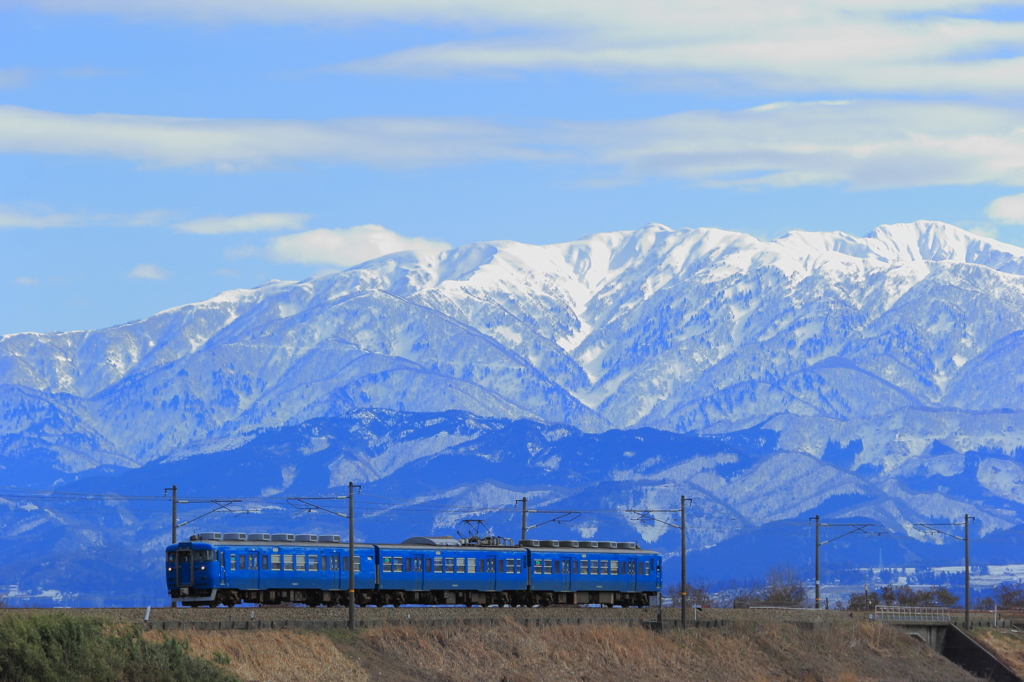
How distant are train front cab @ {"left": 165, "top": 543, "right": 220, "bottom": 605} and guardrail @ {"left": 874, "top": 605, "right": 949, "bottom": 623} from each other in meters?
54.3

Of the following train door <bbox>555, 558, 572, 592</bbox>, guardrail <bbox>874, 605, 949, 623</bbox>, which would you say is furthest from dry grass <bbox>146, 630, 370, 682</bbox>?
guardrail <bbox>874, 605, 949, 623</bbox>

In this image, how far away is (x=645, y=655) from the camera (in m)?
86.6

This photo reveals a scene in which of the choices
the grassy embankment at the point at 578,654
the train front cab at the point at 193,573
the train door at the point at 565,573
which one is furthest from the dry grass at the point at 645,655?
the train front cab at the point at 193,573

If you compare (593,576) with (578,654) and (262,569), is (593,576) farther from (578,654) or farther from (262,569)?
(262,569)

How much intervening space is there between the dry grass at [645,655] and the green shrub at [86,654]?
1473cm

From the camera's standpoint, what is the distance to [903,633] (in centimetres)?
11200

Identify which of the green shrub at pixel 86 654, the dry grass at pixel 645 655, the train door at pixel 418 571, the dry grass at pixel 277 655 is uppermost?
the train door at pixel 418 571

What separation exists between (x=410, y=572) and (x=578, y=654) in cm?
1129

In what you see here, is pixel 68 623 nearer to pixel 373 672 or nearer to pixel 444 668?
pixel 373 672

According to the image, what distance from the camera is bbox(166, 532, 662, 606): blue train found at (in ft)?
264

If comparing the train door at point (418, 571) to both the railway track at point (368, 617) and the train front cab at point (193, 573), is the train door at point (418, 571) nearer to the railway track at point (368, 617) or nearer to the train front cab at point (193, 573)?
the railway track at point (368, 617)

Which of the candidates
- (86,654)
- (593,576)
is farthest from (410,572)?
(86,654)

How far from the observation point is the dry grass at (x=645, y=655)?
75.4 meters

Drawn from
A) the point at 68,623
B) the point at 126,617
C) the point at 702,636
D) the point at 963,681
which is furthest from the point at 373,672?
the point at 963,681
